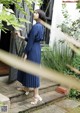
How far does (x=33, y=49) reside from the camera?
5.00m

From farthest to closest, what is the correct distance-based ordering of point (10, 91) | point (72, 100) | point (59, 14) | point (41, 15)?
1. point (59, 14)
2. point (72, 100)
3. point (10, 91)
4. point (41, 15)

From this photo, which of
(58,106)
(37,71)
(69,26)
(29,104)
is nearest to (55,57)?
(69,26)

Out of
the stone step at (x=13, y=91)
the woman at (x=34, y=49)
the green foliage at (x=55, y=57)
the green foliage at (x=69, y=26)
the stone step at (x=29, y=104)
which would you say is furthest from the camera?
the green foliage at (x=69, y=26)

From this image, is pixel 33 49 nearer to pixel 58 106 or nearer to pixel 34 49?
pixel 34 49

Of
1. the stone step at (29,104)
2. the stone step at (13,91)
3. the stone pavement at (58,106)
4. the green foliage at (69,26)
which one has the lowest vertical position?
the stone pavement at (58,106)

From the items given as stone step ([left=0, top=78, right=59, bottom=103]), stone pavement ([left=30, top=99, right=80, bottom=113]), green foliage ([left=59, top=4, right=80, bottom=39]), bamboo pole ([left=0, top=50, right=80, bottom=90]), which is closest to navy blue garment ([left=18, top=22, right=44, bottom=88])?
stone step ([left=0, top=78, right=59, bottom=103])

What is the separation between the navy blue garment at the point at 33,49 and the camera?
4.78 meters

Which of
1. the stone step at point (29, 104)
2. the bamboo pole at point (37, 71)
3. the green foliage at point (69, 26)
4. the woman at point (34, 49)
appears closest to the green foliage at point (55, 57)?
the green foliage at point (69, 26)

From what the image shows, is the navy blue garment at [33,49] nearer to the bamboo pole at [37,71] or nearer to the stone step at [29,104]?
the stone step at [29,104]

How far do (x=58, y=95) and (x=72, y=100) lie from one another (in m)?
0.38

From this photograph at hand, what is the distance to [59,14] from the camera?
313 inches

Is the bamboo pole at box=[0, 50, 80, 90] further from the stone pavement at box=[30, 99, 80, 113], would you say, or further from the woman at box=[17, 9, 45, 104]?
the stone pavement at box=[30, 99, 80, 113]

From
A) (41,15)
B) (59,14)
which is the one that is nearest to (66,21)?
(59,14)

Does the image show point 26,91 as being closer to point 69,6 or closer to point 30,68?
point 69,6
